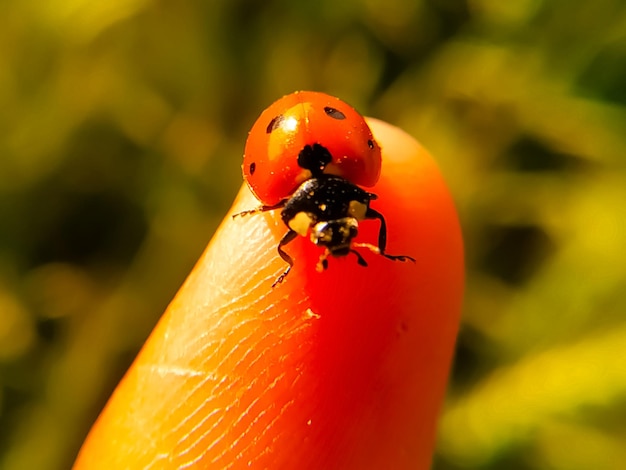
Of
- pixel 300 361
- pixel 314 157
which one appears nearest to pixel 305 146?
pixel 314 157

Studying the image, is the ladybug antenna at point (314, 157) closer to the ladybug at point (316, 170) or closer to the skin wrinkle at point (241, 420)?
the ladybug at point (316, 170)

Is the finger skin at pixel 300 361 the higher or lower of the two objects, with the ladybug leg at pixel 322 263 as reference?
lower

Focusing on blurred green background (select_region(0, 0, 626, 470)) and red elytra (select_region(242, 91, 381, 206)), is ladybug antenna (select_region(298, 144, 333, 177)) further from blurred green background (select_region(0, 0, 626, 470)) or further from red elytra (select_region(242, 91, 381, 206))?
blurred green background (select_region(0, 0, 626, 470))

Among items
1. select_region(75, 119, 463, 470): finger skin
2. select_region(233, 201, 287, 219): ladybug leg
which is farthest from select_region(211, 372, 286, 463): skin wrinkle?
select_region(233, 201, 287, 219): ladybug leg

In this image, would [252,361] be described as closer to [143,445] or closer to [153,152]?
[143,445]

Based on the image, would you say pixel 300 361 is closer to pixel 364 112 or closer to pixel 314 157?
pixel 314 157

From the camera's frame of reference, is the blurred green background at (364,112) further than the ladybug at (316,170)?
Yes

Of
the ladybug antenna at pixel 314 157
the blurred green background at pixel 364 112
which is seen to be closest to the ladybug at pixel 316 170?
the ladybug antenna at pixel 314 157
